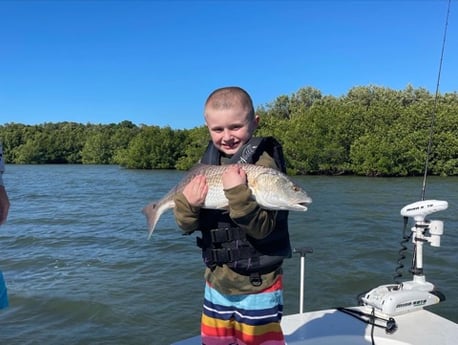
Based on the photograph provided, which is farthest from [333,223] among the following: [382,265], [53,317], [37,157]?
[37,157]

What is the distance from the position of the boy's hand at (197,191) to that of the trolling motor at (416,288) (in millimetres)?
2468

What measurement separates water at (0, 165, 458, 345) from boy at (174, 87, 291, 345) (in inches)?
180

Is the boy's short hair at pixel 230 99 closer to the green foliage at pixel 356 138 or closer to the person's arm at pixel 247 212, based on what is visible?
the person's arm at pixel 247 212

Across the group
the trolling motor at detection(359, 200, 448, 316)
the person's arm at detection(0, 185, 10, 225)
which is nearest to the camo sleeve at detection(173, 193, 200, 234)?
the person's arm at detection(0, 185, 10, 225)

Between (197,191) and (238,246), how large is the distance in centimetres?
42

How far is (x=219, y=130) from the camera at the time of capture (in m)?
2.47

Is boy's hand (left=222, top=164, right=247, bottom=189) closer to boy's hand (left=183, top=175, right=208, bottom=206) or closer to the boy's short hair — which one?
boy's hand (left=183, top=175, right=208, bottom=206)

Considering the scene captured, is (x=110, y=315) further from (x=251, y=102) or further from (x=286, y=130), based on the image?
(x=286, y=130)

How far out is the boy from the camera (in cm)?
241

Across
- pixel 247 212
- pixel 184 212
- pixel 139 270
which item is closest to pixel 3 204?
pixel 184 212

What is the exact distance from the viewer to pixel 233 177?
7.16 feet

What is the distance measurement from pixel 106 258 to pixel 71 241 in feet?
8.66

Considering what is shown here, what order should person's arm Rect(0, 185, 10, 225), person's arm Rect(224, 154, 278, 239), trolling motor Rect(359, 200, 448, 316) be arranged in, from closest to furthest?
person's arm Rect(224, 154, 278, 239) → person's arm Rect(0, 185, 10, 225) → trolling motor Rect(359, 200, 448, 316)

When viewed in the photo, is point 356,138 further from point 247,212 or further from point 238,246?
point 247,212
